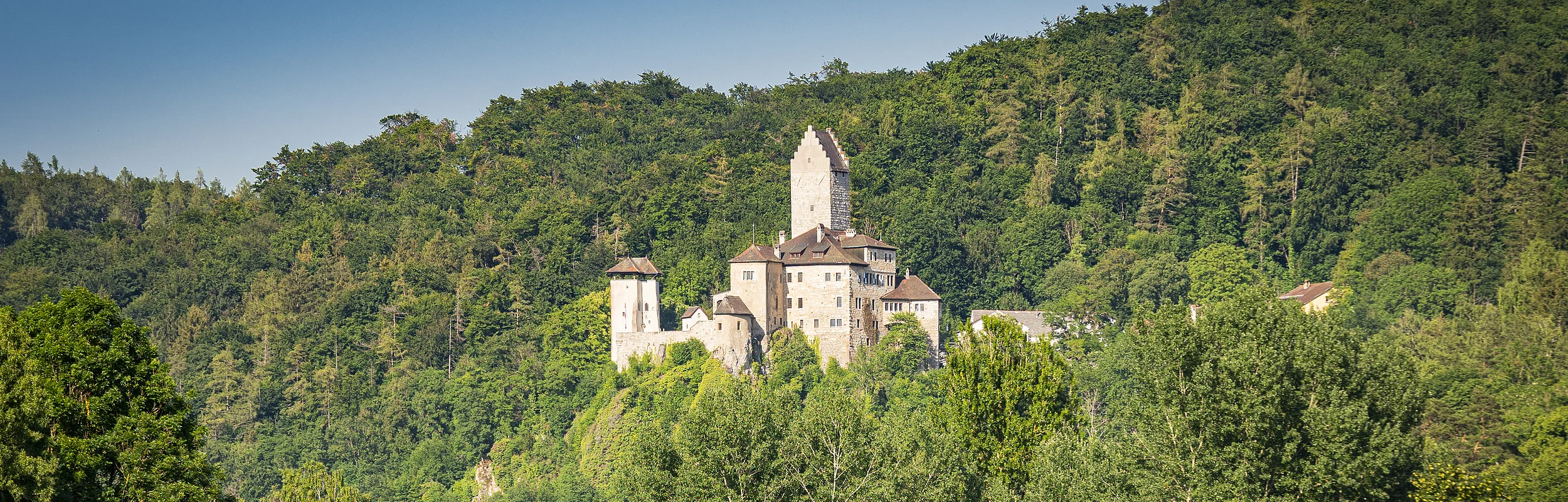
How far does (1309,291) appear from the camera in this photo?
7725 centimetres

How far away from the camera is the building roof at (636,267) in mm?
75875

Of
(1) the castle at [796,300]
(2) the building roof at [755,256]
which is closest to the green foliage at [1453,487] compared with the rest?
(1) the castle at [796,300]

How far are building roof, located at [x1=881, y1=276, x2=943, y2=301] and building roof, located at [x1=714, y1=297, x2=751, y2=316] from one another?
20.1 feet

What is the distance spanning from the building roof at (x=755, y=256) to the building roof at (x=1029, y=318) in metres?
9.47

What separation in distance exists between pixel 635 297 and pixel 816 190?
9540 mm

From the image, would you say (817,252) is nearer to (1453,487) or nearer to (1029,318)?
(1029,318)

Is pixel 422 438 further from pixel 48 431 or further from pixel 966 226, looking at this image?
pixel 48 431

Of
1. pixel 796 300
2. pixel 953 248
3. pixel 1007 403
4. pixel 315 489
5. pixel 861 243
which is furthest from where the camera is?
pixel 953 248

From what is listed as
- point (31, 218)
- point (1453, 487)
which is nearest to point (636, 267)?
point (1453, 487)

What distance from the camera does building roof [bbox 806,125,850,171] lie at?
261 feet

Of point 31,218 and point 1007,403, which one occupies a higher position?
point 31,218

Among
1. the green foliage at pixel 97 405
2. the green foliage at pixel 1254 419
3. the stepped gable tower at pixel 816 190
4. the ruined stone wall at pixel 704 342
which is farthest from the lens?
the stepped gable tower at pixel 816 190

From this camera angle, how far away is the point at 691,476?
3803cm

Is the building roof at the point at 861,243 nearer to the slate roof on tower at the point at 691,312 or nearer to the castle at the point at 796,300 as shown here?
the castle at the point at 796,300
